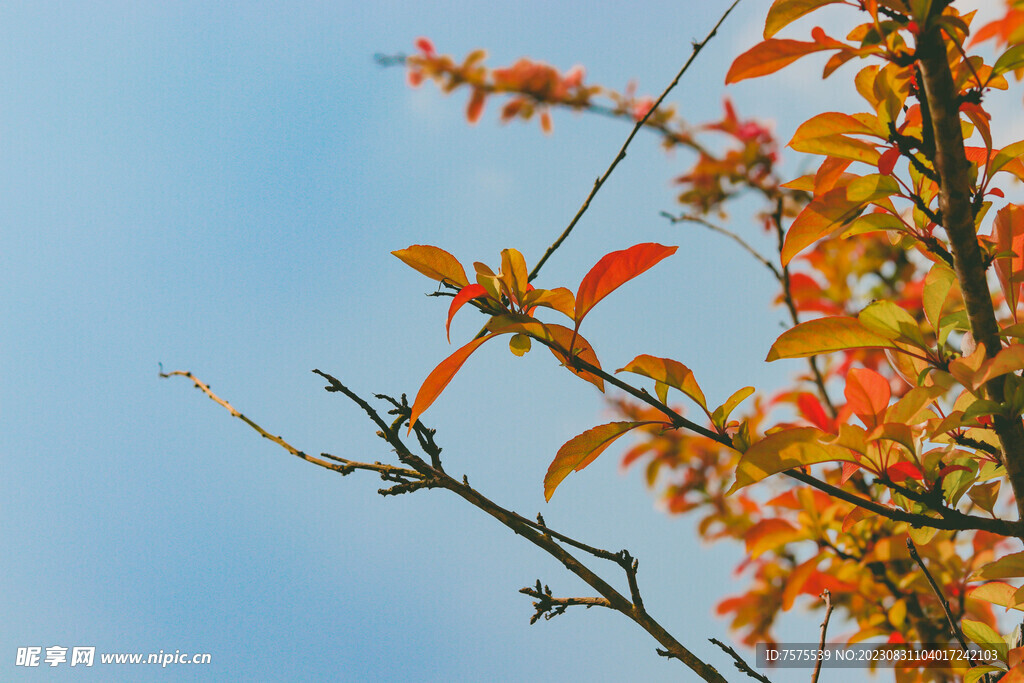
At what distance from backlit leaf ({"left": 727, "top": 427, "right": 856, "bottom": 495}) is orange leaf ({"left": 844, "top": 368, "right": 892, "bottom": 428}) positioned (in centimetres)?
12

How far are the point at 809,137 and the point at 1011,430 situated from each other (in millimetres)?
372

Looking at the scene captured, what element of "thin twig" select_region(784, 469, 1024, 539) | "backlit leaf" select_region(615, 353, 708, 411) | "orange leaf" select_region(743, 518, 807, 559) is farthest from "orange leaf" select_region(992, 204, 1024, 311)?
"orange leaf" select_region(743, 518, 807, 559)

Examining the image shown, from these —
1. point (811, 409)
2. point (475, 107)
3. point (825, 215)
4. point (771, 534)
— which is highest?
point (475, 107)

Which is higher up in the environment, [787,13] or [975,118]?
[787,13]

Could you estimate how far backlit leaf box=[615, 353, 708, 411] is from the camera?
29.4 inches

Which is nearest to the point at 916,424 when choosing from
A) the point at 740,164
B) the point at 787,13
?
the point at 787,13

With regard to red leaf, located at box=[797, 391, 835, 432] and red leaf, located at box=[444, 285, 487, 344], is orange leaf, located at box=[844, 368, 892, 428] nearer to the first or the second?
red leaf, located at box=[444, 285, 487, 344]

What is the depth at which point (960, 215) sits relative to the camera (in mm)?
673

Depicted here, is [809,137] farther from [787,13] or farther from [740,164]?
[740,164]

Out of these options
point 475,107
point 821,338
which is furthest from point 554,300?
point 475,107

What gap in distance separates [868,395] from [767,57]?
0.41 metres

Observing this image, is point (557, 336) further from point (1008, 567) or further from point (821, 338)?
point (1008, 567)

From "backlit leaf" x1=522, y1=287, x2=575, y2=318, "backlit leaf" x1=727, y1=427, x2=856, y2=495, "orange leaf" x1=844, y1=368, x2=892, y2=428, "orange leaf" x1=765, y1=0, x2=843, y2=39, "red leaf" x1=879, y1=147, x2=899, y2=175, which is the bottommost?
"backlit leaf" x1=727, y1=427, x2=856, y2=495

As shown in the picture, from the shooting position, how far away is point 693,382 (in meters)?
0.76
